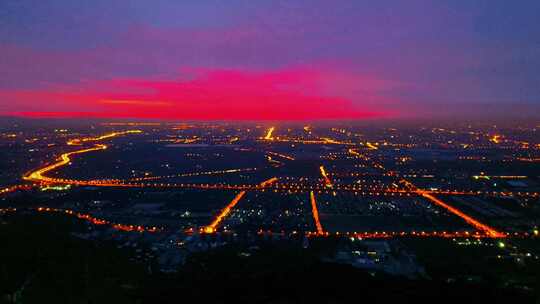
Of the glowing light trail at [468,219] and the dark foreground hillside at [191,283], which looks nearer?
the dark foreground hillside at [191,283]

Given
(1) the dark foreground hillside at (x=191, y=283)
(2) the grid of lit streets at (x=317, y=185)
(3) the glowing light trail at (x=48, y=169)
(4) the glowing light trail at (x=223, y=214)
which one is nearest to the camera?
(1) the dark foreground hillside at (x=191, y=283)

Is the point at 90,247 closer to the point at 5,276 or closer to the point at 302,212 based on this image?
the point at 5,276

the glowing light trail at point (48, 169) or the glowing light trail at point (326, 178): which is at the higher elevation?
the glowing light trail at point (48, 169)

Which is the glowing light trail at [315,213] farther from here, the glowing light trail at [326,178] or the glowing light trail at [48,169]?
the glowing light trail at [48,169]

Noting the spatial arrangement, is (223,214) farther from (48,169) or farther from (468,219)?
(48,169)

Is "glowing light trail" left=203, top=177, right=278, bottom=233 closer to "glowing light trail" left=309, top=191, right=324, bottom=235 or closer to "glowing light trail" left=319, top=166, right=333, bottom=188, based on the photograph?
"glowing light trail" left=309, top=191, right=324, bottom=235

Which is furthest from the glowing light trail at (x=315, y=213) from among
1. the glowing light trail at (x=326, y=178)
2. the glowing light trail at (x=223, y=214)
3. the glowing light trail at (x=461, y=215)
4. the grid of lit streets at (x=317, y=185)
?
the glowing light trail at (x=461, y=215)

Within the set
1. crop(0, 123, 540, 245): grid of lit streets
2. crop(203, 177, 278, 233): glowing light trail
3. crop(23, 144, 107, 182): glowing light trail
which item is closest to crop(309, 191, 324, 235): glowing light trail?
crop(0, 123, 540, 245): grid of lit streets

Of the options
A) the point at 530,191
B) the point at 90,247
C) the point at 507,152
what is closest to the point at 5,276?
the point at 90,247
